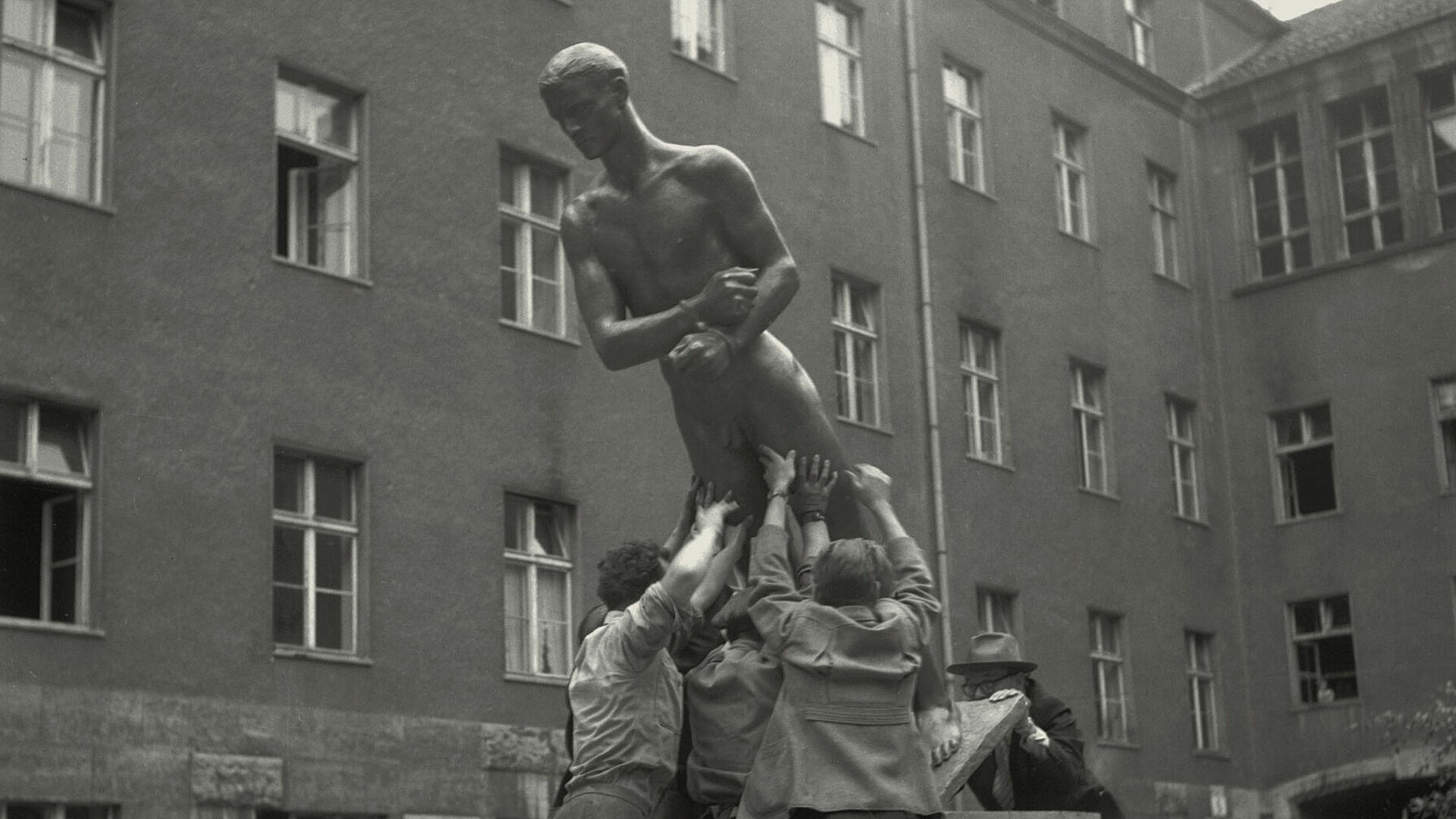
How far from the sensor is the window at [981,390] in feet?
89.5

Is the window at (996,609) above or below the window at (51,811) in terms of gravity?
above

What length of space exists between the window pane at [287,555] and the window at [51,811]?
8.04ft

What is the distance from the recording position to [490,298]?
798 inches

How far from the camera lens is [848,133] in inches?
1014

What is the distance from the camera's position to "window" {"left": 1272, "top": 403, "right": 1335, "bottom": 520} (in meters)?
31.7

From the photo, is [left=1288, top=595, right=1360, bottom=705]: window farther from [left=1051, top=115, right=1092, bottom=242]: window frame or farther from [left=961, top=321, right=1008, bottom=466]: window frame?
[left=961, top=321, right=1008, bottom=466]: window frame

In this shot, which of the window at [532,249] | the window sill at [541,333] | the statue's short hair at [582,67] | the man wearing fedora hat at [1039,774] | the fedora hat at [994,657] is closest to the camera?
the statue's short hair at [582,67]

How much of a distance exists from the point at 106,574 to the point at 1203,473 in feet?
63.6

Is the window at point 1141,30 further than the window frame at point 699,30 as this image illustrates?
Yes

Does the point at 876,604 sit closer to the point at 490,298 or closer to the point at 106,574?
the point at 106,574

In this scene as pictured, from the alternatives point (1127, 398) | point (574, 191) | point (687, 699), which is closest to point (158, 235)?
point (574, 191)

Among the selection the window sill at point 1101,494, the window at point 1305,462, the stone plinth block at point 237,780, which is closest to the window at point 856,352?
the window sill at point 1101,494

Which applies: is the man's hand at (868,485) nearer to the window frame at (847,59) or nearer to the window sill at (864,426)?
the window sill at (864,426)

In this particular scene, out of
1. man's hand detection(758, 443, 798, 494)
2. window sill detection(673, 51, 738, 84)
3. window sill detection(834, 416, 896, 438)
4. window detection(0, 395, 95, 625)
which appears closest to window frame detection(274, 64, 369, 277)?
window detection(0, 395, 95, 625)
